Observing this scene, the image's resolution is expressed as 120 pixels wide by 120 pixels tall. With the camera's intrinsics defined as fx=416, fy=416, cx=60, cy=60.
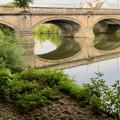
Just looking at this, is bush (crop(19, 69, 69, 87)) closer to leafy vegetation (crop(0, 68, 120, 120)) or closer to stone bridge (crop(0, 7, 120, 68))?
leafy vegetation (crop(0, 68, 120, 120))

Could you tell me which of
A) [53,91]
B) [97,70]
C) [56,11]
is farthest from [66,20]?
[53,91]

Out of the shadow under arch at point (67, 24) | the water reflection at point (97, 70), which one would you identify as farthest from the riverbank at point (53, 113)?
the shadow under arch at point (67, 24)

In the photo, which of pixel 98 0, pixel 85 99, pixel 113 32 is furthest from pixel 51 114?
pixel 98 0

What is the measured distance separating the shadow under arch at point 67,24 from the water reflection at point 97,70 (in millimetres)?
16821

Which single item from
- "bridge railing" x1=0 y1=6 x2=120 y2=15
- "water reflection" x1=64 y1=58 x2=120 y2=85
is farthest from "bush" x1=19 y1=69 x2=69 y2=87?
"bridge railing" x1=0 y1=6 x2=120 y2=15

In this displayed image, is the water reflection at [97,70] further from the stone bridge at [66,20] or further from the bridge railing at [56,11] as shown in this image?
the bridge railing at [56,11]

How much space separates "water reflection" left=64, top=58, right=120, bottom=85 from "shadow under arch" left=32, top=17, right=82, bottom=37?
1682cm

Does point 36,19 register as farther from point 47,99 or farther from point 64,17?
point 47,99

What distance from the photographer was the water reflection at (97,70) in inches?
854

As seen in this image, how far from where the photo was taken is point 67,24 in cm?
5328

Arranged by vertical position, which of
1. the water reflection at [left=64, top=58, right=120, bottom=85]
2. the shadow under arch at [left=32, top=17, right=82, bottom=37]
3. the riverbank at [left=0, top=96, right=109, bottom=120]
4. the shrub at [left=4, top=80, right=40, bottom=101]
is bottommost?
the water reflection at [left=64, top=58, right=120, bottom=85]

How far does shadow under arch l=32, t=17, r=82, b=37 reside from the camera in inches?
1870

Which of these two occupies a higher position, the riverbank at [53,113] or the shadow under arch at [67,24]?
the shadow under arch at [67,24]

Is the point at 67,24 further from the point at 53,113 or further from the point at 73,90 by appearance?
the point at 53,113
